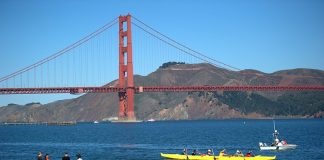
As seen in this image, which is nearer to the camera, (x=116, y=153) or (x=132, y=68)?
(x=116, y=153)

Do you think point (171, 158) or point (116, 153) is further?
point (116, 153)

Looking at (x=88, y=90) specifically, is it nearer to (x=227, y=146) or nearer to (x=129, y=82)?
(x=129, y=82)

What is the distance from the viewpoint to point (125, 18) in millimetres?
190625

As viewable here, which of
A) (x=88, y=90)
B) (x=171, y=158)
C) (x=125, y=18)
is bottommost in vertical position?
(x=171, y=158)

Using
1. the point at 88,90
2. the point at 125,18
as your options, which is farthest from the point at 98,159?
the point at 125,18

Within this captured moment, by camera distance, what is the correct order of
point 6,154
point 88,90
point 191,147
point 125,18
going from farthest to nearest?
point 125,18 < point 88,90 < point 191,147 < point 6,154

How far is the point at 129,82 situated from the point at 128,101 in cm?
520

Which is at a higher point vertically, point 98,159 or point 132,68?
point 132,68

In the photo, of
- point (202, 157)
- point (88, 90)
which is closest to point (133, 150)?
point (202, 157)

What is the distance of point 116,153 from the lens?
7881cm

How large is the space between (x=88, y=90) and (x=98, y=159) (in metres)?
97.8

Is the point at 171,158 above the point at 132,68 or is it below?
below

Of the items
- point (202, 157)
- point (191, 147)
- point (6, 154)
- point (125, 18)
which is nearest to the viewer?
point (202, 157)

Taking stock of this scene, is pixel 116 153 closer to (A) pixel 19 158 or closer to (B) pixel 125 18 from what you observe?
(A) pixel 19 158
